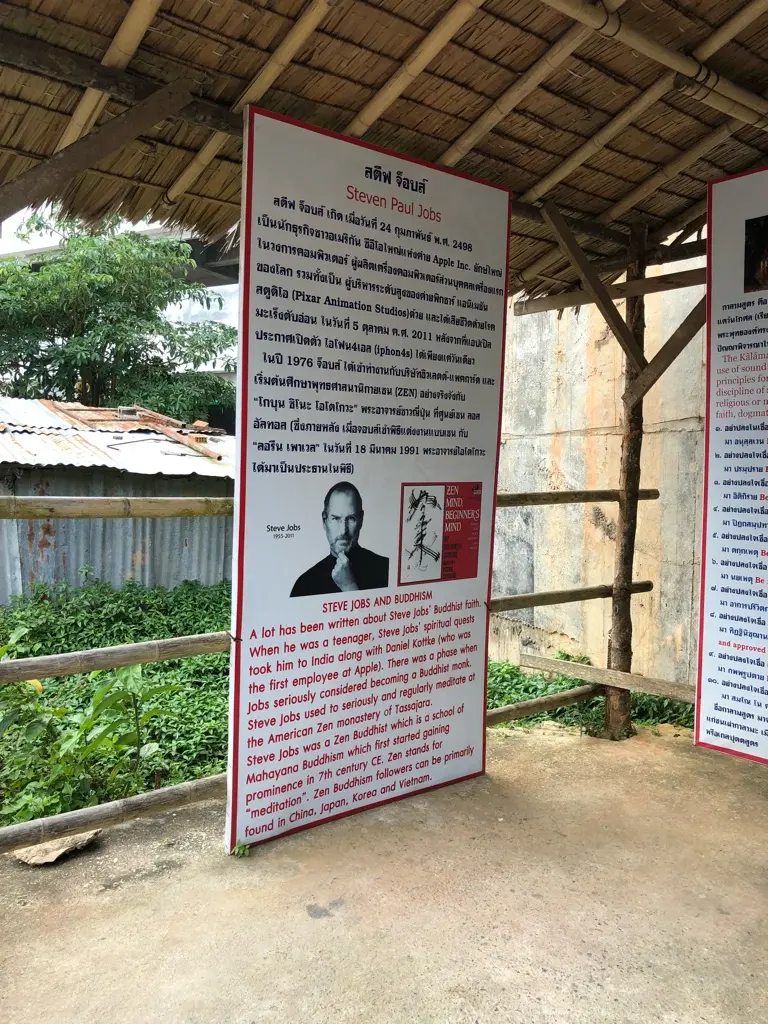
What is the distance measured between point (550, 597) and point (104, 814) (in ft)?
7.89

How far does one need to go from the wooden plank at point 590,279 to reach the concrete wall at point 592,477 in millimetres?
963

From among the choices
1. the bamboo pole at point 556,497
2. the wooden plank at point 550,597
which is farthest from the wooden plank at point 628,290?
the wooden plank at point 550,597

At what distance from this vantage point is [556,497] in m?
4.10

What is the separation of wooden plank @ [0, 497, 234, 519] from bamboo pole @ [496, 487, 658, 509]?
4.66ft

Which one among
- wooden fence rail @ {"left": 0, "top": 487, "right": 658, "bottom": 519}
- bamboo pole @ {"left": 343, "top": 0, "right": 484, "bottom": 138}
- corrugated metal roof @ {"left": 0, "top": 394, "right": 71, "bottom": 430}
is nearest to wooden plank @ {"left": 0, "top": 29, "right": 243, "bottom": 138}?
bamboo pole @ {"left": 343, "top": 0, "right": 484, "bottom": 138}

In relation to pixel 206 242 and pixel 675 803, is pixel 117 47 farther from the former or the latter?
pixel 675 803

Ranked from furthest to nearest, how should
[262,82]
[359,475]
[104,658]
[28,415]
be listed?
[28,415] < [359,475] < [104,658] < [262,82]

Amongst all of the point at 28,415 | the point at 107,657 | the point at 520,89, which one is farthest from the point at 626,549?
the point at 28,415

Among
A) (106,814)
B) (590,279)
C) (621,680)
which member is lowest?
(106,814)

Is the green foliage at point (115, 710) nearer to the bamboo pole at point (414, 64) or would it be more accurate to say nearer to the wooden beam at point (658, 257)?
the wooden beam at point (658, 257)

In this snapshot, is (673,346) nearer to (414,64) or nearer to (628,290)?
(628,290)

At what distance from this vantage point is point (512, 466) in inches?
254

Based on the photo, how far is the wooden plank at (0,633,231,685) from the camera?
2.57m

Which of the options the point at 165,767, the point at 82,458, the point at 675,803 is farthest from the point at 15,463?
the point at 675,803
